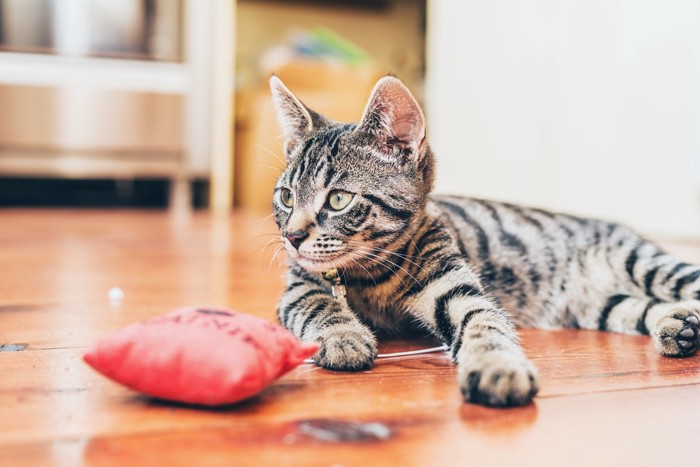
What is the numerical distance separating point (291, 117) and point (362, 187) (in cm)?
26

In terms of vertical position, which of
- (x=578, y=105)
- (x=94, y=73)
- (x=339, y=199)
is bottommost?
(x=339, y=199)

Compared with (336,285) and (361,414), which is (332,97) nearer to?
(336,285)

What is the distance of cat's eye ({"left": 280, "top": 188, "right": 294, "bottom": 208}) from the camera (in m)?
1.19

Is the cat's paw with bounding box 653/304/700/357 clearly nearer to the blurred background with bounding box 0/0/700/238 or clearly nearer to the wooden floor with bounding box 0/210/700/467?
the wooden floor with bounding box 0/210/700/467

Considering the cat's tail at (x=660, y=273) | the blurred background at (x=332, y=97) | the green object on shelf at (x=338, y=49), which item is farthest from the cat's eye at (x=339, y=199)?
the green object on shelf at (x=338, y=49)

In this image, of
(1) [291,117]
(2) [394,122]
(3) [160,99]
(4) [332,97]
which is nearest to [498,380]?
(2) [394,122]

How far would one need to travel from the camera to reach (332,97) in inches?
162

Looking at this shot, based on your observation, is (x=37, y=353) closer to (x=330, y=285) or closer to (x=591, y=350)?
(x=330, y=285)

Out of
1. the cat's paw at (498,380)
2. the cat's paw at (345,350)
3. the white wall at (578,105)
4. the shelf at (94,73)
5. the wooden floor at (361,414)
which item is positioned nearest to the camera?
the wooden floor at (361,414)

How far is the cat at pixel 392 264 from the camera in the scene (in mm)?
1085

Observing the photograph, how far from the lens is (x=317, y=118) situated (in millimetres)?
1328

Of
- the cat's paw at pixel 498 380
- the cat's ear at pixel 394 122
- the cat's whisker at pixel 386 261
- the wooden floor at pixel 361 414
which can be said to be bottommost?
the wooden floor at pixel 361 414

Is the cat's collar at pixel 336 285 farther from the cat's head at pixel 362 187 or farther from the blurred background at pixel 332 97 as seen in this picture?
the blurred background at pixel 332 97

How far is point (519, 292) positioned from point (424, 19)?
4077 millimetres
